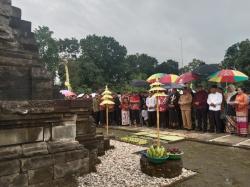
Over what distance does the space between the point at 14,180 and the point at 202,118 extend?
26.3ft

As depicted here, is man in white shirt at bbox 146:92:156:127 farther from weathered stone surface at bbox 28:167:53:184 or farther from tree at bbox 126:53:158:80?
tree at bbox 126:53:158:80

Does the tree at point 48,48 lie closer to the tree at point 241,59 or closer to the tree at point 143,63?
the tree at point 241,59

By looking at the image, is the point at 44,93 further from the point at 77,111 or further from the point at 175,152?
the point at 175,152

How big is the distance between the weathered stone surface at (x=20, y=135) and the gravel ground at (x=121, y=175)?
48.2 inches

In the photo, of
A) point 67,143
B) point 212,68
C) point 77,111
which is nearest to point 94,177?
point 67,143

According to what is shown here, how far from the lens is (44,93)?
5.59 metres

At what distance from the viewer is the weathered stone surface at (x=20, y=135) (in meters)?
4.15

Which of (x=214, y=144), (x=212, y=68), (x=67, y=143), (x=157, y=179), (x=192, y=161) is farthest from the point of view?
(x=212, y=68)

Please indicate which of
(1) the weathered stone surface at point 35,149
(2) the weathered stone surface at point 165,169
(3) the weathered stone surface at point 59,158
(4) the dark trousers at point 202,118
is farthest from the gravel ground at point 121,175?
(4) the dark trousers at point 202,118

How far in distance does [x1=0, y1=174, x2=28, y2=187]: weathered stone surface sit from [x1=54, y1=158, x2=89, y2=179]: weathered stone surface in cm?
54

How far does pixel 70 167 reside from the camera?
4887 mm

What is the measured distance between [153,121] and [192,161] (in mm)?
6194

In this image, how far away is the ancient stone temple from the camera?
5.09m

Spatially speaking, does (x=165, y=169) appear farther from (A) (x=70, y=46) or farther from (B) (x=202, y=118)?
(A) (x=70, y=46)
